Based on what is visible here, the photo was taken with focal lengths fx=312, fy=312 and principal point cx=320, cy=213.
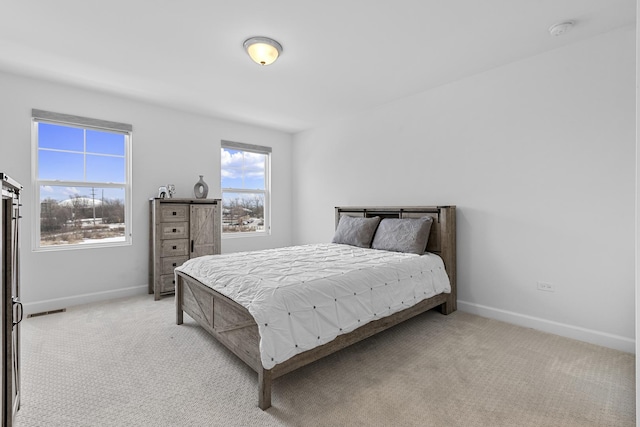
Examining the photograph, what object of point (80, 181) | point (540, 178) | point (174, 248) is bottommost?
point (174, 248)

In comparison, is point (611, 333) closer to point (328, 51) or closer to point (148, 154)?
point (328, 51)

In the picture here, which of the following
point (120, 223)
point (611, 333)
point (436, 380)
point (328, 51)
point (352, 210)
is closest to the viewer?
point (436, 380)

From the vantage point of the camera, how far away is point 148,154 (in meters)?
4.09

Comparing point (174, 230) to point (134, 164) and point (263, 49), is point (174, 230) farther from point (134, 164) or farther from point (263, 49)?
point (263, 49)

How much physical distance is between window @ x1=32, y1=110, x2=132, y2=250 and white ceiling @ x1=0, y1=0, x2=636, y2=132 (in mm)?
557

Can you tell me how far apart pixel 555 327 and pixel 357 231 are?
6.83ft

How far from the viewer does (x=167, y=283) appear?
3875mm

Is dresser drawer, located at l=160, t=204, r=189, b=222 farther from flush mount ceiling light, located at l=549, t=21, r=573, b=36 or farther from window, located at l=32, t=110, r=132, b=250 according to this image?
flush mount ceiling light, located at l=549, t=21, r=573, b=36

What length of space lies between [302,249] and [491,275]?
199 centimetres

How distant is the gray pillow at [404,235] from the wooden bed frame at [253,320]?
0.16 m

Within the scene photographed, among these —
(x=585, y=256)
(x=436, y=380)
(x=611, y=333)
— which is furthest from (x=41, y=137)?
(x=611, y=333)

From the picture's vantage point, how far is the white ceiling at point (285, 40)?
219 cm

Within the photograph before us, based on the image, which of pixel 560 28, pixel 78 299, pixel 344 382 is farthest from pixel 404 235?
pixel 78 299

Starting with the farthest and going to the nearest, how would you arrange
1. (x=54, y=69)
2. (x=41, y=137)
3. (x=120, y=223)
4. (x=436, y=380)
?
(x=120, y=223), (x=41, y=137), (x=54, y=69), (x=436, y=380)
